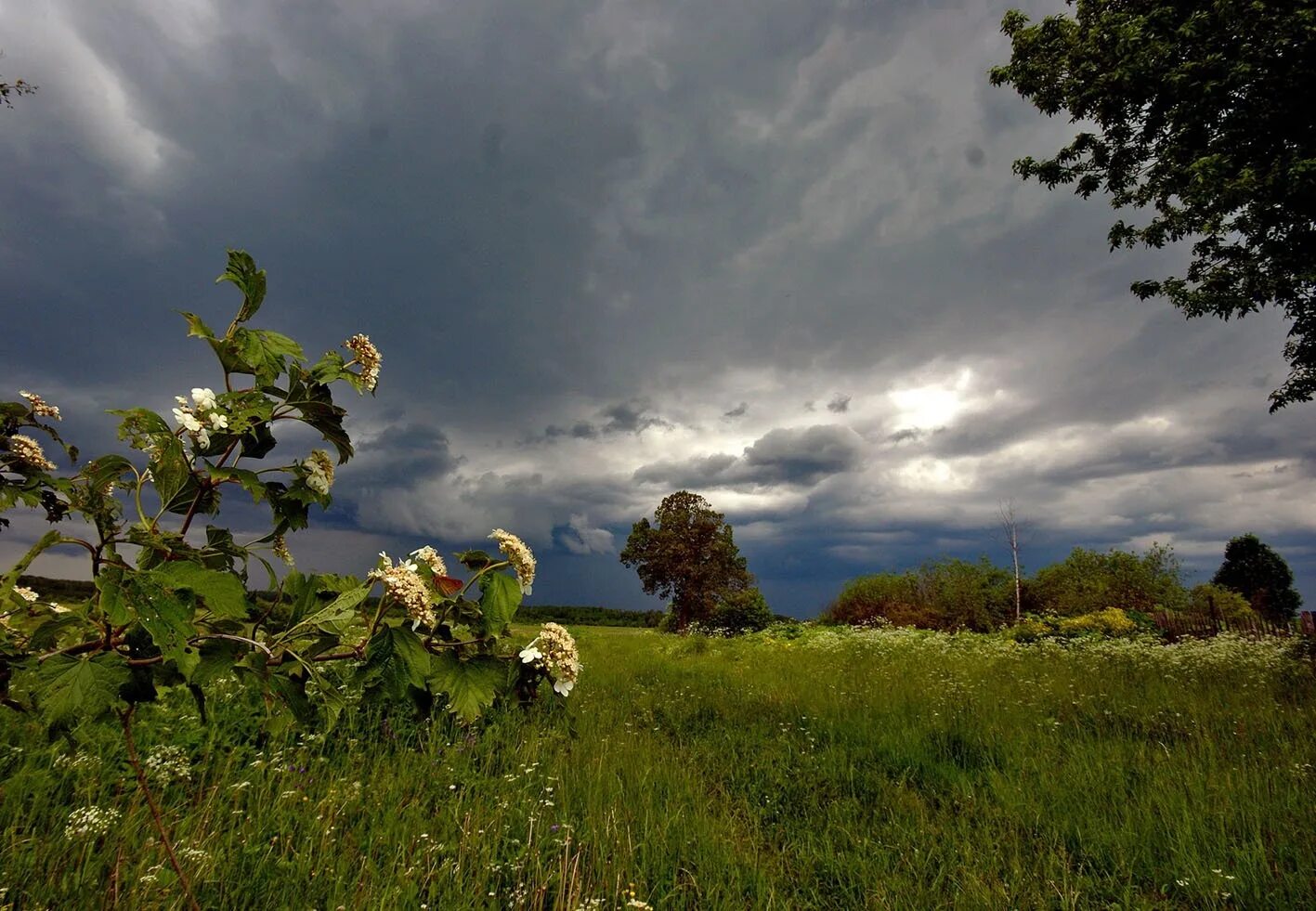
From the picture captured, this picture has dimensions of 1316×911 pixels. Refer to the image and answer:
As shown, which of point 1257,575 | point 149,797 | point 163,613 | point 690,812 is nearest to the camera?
point 163,613

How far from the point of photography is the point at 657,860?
3.49 metres

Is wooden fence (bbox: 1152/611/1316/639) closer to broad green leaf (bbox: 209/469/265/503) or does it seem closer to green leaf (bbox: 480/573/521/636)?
green leaf (bbox: 480/573/521/636)

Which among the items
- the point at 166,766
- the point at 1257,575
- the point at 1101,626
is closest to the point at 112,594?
the point at 166,766

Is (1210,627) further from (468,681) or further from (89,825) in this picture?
(89,825)

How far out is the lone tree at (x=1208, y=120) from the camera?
9789mm

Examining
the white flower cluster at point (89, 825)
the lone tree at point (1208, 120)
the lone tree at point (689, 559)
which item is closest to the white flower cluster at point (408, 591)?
the white flower cluster at point (89, 825)

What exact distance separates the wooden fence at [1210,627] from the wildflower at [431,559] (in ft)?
73.4

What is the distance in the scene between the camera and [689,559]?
40.3m

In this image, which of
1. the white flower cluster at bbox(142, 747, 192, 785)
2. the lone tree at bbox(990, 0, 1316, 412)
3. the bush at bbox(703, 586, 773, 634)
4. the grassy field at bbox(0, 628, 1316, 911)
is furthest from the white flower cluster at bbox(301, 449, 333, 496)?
the bush at bbox(703, 586, 773, 634)

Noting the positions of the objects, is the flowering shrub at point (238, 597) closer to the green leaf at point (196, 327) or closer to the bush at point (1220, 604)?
the green leaf at point (196, 327)

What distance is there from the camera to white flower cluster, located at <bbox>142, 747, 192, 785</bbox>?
356 centimetres

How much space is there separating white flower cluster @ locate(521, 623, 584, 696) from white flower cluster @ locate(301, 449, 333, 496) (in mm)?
850

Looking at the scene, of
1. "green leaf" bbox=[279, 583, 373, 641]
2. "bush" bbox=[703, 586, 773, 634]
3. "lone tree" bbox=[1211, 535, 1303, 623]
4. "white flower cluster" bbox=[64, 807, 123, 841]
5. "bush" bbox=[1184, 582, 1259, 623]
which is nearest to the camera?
"green leaf" bbox=[279, 583, 373, 641]

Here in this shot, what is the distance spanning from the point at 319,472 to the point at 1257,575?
55.2 m
